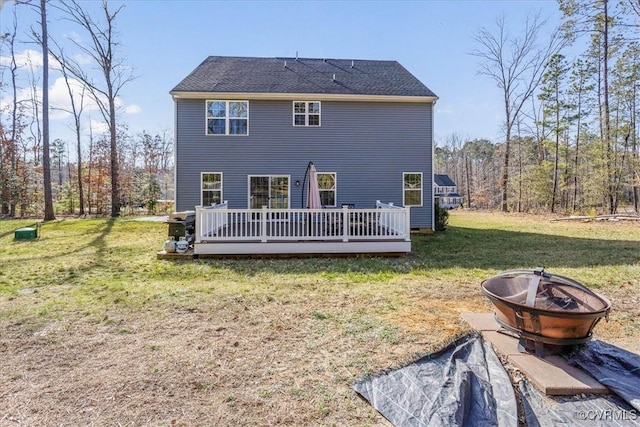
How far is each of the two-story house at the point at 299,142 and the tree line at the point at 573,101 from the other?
12514 millimetres

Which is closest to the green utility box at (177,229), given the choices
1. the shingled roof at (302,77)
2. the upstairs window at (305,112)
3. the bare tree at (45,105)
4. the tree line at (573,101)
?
the shingled roof at (302,77)

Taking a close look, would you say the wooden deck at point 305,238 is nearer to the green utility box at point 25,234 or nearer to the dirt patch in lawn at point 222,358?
the dirt patch in lawn at point 222,358

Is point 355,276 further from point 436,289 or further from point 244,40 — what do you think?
point 244,40

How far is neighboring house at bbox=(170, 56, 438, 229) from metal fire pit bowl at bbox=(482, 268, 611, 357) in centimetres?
914

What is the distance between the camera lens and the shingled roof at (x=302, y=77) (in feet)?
40.4

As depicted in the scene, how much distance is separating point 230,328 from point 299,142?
9351mm

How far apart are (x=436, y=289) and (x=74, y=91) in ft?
89.0

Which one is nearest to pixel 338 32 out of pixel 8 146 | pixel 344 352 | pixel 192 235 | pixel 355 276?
pixel 192 235

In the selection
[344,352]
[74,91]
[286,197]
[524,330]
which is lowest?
[344,352]

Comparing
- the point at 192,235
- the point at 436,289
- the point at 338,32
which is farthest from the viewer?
the point at 338,32

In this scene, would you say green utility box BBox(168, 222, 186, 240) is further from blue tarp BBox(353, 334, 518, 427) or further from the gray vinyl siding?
blue tarp BBox(353, 334, 518, 427)

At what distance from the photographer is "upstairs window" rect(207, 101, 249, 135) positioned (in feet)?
40.0

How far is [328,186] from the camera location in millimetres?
12562

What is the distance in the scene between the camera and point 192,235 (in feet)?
30.9
